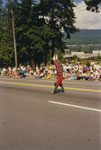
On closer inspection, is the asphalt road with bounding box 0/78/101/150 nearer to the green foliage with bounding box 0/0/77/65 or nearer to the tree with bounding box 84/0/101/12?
the tree with bounding box 84/0/101/12

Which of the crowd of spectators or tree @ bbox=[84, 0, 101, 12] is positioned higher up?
tree @ bbox=[84, 0, 101, 12]

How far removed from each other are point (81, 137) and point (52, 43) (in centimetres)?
3526

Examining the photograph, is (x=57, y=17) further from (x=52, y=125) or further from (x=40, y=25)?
(x=52, y=125)

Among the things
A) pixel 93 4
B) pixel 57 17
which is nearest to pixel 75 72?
pixel 93 4

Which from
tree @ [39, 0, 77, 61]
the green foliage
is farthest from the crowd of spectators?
tree @ [39, 0, 77, 61]

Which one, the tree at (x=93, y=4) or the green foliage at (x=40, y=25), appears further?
the green foliage at (x=40, y=25)

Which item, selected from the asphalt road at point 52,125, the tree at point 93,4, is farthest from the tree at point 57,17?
the asphalt road at point 52,125

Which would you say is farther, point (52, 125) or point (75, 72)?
point (75, 72)

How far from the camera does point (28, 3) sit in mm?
39500

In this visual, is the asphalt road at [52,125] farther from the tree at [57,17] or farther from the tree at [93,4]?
the tree at [57,17]

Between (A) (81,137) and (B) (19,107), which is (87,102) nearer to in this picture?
(B) (19,107)

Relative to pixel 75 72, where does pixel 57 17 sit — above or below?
above

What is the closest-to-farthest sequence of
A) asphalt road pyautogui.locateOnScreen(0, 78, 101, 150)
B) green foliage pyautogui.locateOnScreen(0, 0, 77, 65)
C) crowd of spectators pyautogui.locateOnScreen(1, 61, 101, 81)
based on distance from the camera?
asphalt road pyautogui.locateOnScreen(0, 78, 101, 150) → crowd of spectators pyautogui.locateOnScreen(1, 61, 101, 81) → green foliage pyautogui.locateOnScreen(0, 0, 77, 65)

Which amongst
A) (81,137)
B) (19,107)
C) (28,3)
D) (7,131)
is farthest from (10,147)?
(28,3)
